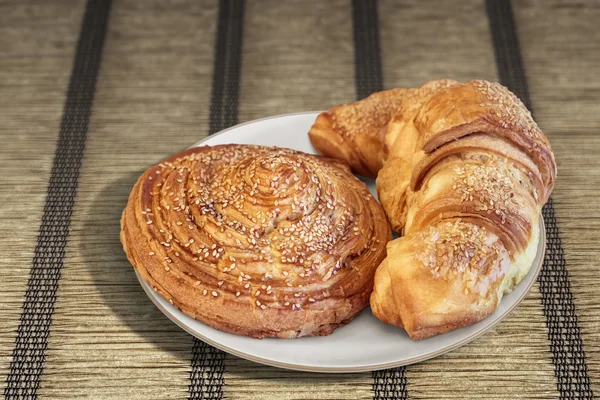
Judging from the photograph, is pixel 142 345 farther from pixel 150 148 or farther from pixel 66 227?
pixel 150 148

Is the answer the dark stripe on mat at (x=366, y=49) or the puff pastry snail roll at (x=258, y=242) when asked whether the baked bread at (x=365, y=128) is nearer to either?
the puff pastry snail roll at (x=258, y=242)

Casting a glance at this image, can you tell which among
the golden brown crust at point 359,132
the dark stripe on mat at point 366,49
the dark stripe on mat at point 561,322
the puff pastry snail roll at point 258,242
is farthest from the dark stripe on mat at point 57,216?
the dark stripe on mat at point 561,322

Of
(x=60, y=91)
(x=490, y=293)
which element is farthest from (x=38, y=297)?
(x=490, y=293)

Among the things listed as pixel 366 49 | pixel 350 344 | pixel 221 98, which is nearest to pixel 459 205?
pixel 350 344

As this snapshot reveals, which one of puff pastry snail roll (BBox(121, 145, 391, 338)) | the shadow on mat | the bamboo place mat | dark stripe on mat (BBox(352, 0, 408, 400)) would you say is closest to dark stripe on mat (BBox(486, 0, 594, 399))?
the bamboo place mat

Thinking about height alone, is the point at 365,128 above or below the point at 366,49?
above

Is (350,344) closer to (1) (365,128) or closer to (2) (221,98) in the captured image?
(1) (365,128)

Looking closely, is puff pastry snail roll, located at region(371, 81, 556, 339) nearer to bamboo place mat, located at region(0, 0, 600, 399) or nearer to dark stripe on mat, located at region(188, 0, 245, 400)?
bamboo place mat, located at region(0, 0, 600, 399)

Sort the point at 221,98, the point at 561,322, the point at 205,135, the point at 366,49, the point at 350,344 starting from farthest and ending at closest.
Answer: the point at 366,49, the point at 221,98, the point at 205,135, the point at 561,322, the point at 350,344
